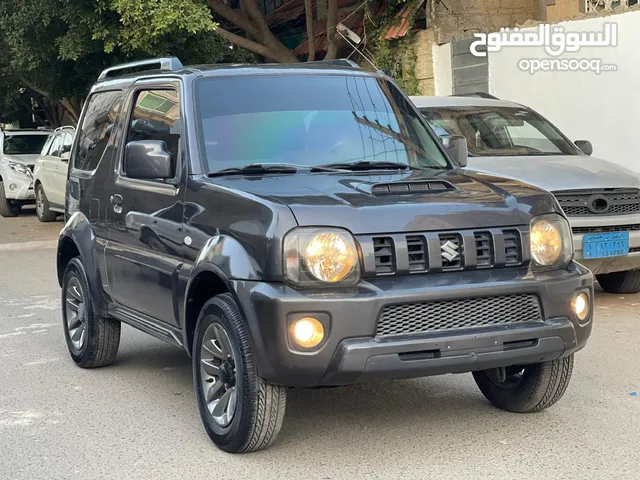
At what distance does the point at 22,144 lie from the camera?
2183cm

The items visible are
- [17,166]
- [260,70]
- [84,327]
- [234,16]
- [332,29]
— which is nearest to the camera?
[260,70]

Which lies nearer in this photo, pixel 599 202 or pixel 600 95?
pixel 599 202

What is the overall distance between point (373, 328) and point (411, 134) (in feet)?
5.99

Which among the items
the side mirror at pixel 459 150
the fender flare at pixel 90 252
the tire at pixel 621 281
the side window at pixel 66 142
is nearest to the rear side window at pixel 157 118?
the fender flare at pixel 90 252

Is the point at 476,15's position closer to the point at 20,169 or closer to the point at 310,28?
the point at 310,28

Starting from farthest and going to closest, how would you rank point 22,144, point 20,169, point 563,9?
1. point 22,144
2. point 20,169
3. point 563,9

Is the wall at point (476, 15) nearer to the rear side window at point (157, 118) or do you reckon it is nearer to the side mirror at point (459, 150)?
the side mirror at point (459, 150)

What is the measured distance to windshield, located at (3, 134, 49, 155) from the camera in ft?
71.1

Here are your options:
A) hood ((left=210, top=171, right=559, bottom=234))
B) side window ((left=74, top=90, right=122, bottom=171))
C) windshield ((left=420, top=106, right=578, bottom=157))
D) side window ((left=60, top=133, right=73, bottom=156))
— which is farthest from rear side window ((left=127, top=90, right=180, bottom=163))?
side window ((left=60, top=133, right=73, bottom=156))

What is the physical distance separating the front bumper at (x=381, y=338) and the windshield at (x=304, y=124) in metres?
1.11

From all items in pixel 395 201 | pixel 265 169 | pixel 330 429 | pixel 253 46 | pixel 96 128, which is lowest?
pixel 330 429

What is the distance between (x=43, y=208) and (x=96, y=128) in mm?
12897

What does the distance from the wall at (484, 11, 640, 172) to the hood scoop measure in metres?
9.31

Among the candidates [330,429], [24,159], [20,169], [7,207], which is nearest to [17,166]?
[20,169]
